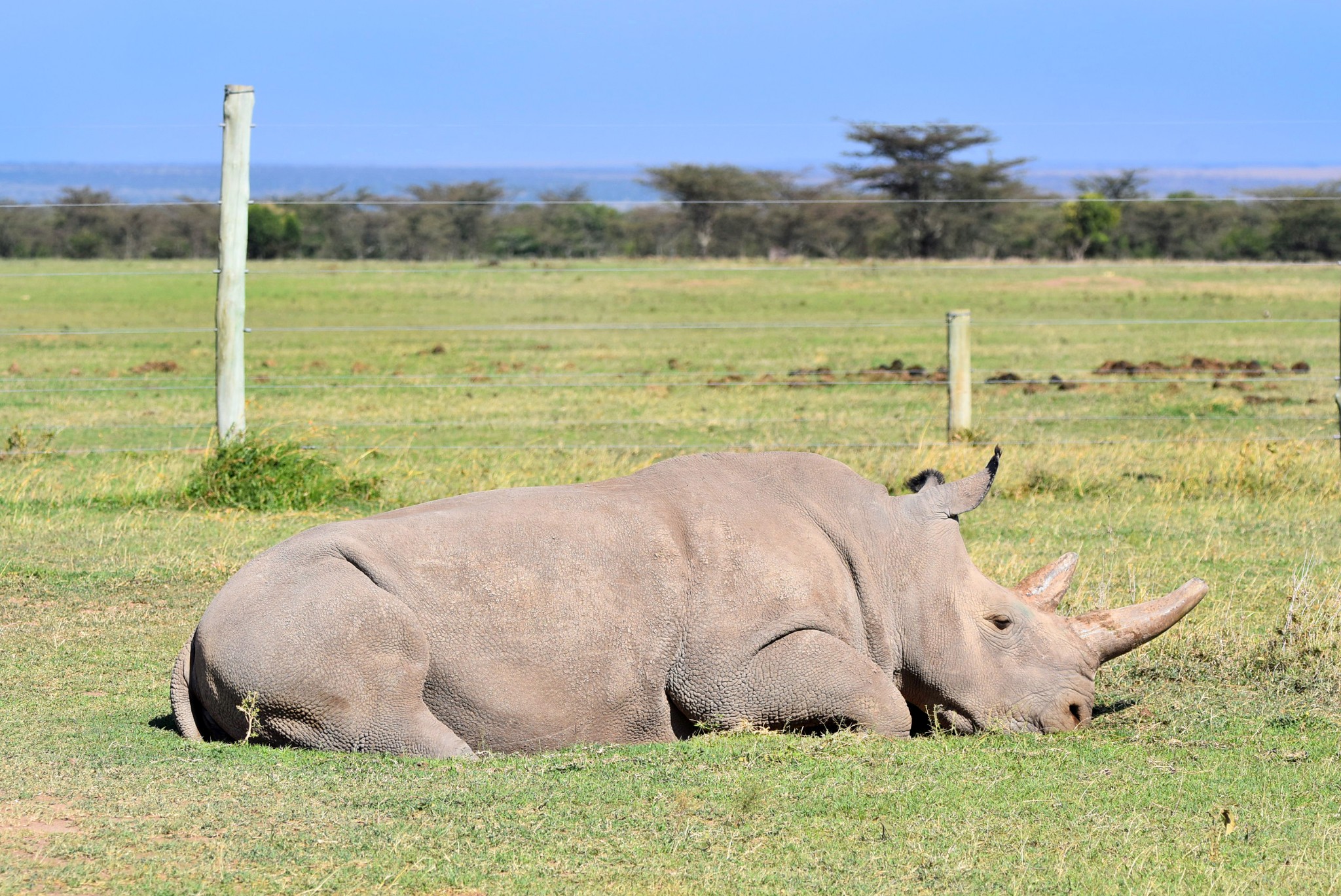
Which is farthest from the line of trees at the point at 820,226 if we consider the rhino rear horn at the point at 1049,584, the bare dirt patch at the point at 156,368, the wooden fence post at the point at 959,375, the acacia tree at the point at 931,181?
the rhino rear horn at the point at 1049,584

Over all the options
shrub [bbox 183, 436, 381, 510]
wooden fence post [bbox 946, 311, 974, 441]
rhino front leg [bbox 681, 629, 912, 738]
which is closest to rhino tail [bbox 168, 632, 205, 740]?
rhino front leg [bbox 681, 629, 912, 738]

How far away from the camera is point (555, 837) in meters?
4.10

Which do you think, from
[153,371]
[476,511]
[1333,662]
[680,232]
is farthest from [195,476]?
[680,232]

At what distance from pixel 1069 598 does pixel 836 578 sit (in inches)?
87.8

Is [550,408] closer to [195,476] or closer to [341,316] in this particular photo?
[195,476]

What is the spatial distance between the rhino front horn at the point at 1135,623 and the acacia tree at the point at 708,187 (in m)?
41.8

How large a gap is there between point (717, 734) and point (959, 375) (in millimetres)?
6624

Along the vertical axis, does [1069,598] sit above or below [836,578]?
below

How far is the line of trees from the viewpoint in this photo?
47438mm

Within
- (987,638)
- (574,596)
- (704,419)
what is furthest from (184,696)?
(704,419)

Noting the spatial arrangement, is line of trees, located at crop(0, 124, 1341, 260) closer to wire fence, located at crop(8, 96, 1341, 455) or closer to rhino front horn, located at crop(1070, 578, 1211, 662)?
wire fence, located at crop(8, 96, 1341, 455)

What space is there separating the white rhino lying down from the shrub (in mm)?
4187

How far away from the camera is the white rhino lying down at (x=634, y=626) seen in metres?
4.82

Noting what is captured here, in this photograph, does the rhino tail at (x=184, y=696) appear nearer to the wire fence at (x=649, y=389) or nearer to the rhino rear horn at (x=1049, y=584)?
the rhino rear horn at (x=1049, y=584)
